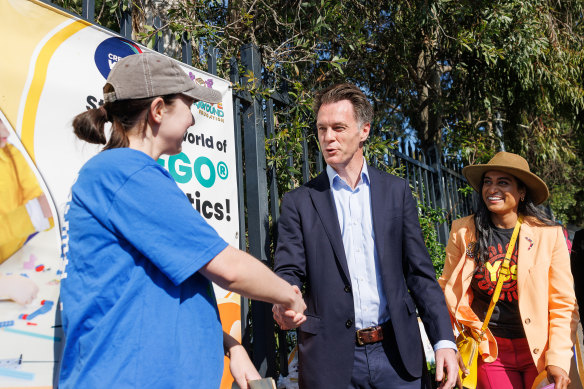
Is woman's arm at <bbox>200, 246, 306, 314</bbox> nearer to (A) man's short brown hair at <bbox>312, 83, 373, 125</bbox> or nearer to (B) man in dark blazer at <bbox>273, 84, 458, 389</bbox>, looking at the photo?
(B) man in dark blazer at <bbox>273, 84, 458, 389</bbox>

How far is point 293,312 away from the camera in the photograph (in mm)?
1742

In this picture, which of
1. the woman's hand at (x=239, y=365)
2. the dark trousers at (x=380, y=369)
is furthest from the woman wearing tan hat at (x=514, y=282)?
the woman's hand at (x=239, y=365)

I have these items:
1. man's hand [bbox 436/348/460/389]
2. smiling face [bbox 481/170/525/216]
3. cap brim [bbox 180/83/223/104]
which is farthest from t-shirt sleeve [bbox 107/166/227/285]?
smiling face [bbox 481/170/525/216]

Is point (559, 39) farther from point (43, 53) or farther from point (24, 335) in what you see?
point (24, 335)

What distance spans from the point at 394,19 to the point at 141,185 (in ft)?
16.4

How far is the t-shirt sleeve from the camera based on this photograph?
133cm

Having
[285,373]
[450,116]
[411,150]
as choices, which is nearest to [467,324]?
[285,373]

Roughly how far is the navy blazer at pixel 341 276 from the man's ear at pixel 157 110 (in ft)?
3.72

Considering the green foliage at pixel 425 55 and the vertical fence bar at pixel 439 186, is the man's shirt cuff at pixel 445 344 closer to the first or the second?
the green foliage at pixel 425 55

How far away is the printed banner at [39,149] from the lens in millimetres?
1810

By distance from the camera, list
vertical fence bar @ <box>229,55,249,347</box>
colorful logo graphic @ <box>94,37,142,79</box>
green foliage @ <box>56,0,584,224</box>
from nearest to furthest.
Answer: colorful logo graphic @ <box>94,37,142,79</box>, vertical fence bar @ <box>229,55,249,347</box>, green foliage @ <box>56,0,584,224</box>

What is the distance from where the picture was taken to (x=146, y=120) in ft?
5.07

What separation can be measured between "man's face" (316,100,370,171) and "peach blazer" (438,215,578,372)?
112 cm

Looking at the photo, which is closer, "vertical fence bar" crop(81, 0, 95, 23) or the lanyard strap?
"vertical fence bar" crop(81, 0, 95, 23)
